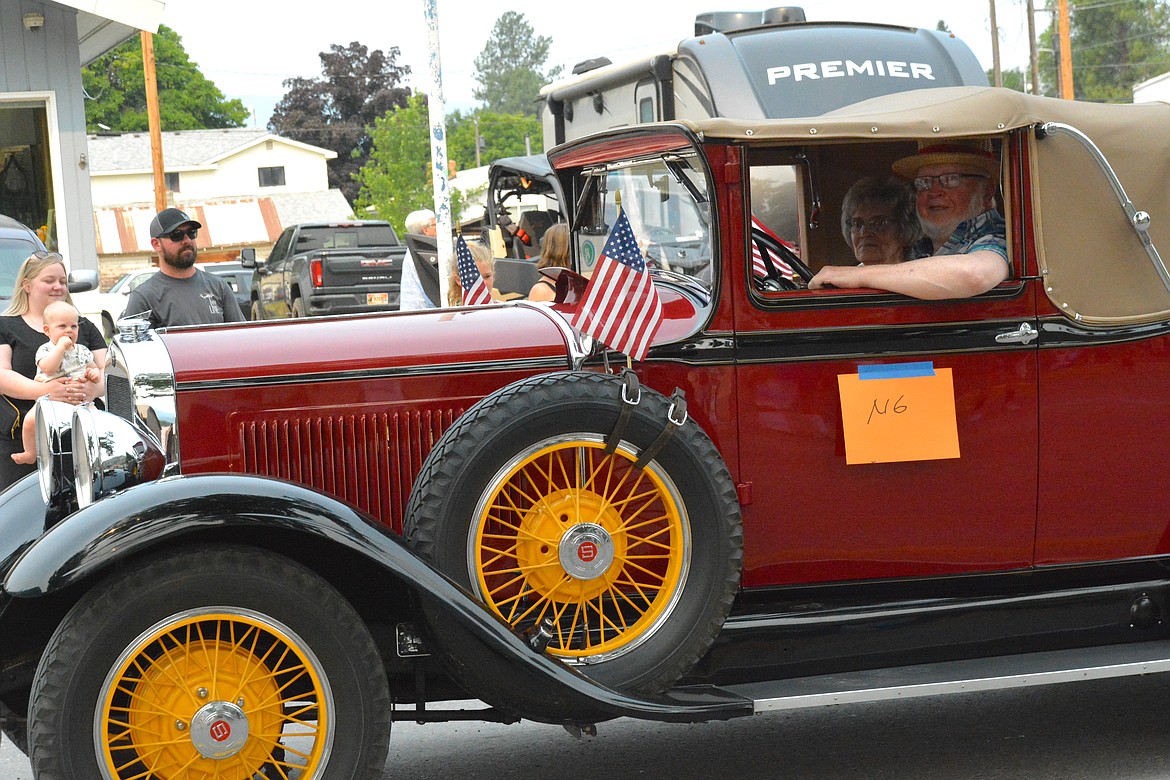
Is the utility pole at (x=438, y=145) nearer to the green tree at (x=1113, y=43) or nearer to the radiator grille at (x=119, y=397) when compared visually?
the radiator grille at (x=119, y=397)

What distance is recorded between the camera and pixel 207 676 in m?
3.01

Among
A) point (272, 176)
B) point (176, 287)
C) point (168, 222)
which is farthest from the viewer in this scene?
point (272, 176)

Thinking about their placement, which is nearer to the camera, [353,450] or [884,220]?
[353,450]

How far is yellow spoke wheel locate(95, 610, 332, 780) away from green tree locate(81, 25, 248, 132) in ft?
216

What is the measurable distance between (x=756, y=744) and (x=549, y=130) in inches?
349

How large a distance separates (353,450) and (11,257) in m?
5.90

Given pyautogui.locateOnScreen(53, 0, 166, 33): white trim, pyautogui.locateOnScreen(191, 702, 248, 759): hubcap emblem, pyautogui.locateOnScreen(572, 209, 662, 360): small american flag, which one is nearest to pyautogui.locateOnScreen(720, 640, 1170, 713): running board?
pyautogui.locateOnScreen(572, 209, 662, 360): small american flag

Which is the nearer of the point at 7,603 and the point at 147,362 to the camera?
the point at 7,603

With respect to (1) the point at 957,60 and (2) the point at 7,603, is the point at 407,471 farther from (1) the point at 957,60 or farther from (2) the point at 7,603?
(1) the point at 957,60

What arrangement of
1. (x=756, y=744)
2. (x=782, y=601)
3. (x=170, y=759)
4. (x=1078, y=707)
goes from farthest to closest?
(x=1078, y=707) < (x=756, y=744) < (x=782, y=601) < (x=170, y=759)

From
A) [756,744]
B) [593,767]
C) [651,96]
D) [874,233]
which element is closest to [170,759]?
[593,767]

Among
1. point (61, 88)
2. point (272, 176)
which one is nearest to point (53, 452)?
point (61, 88)

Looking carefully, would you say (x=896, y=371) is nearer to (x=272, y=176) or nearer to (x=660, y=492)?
(x=660, y=492)

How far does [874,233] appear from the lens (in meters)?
4.34
